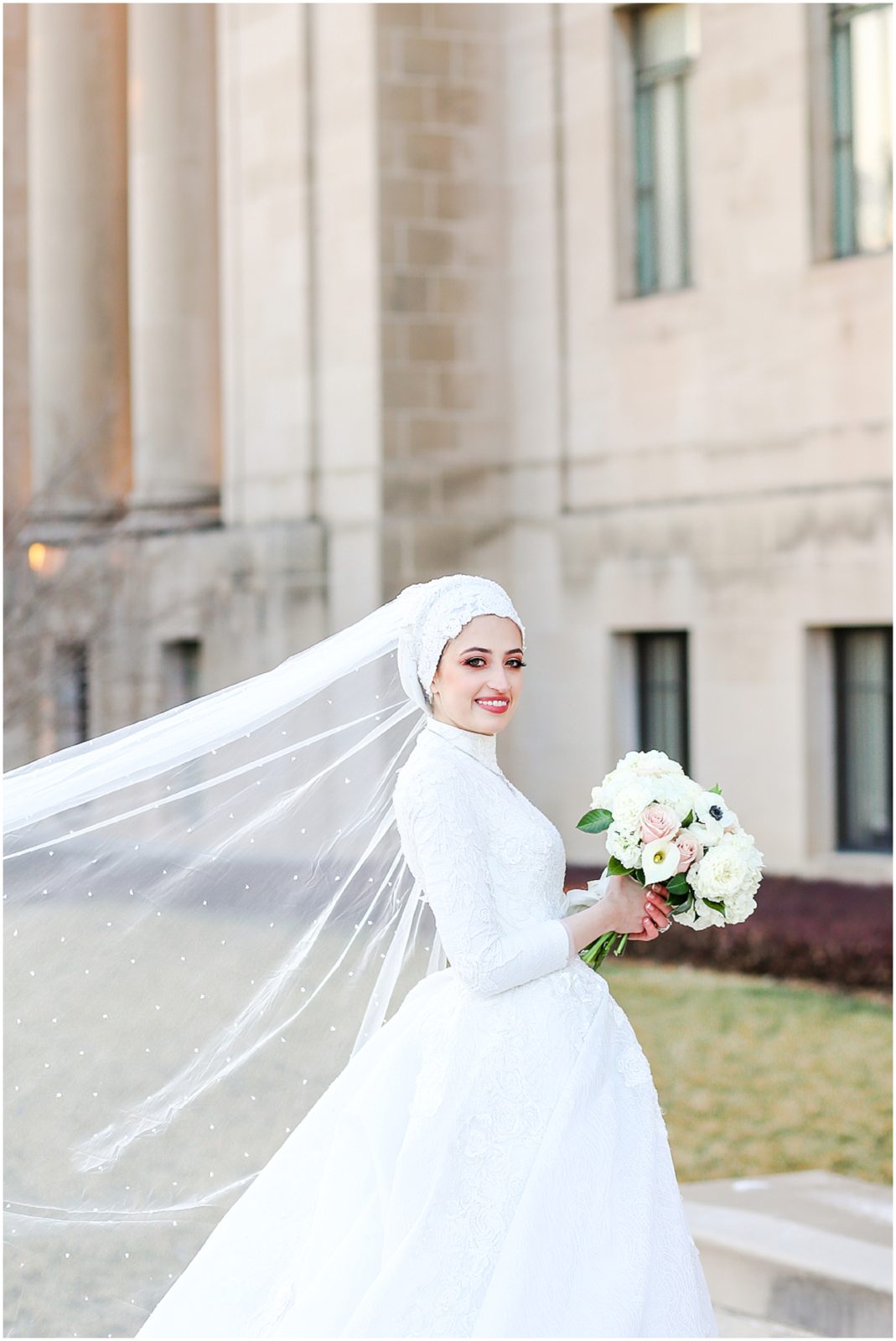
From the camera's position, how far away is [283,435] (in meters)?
15.2

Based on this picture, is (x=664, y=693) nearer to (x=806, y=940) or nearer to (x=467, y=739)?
(x=806, y=940)

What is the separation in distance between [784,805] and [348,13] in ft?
24.0

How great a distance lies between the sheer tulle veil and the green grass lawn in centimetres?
335

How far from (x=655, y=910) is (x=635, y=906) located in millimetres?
41

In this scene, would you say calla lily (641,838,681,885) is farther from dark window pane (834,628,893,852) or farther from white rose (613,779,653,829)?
dark window pane (834,628,893,852)

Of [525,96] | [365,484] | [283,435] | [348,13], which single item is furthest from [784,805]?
[348,13]

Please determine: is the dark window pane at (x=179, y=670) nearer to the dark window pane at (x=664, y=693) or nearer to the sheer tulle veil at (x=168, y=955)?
the dark window pane at (x=664, y=693)

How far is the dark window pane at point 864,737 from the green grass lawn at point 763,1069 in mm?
2125

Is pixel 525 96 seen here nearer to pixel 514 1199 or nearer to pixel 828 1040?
pixel 828 1040

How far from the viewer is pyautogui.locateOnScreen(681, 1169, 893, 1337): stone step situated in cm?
528

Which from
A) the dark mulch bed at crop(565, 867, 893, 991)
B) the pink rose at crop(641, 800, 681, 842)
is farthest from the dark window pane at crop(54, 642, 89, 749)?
the pink rose at crop(641, 800, 681, 842)

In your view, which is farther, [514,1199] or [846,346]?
[846,346]

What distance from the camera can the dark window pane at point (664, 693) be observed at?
14180 millimetres

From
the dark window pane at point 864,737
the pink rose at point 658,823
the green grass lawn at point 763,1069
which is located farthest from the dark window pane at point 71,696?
the pink rose at point 658,823
